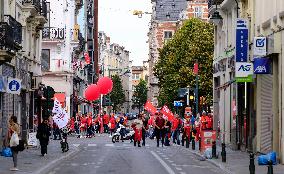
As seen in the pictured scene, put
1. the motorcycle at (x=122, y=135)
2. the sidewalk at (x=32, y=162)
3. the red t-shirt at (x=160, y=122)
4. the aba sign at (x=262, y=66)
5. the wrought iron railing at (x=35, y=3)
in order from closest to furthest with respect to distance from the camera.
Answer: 1. the sidewalk at (x=32, y=162)
2. the aba sign at (x=262, y=66)
3. the wrought iron railing at (x=35, y=3)
4. the red t-shirt at (x=160, y=122)
5. the motorcycle at (x=122, y=135)

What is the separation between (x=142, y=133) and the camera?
45.8 m

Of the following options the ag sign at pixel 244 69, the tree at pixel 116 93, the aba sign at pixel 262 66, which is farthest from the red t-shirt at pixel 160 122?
the tree at pixel 116 93

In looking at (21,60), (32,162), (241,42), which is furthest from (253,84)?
(21,60)

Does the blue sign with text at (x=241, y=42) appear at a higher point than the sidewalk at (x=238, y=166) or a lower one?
higher

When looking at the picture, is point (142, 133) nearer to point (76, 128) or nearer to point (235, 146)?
point (235, 146)

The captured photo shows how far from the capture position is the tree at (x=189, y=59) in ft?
272

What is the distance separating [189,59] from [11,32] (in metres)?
53.2

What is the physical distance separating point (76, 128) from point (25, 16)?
2254 cm

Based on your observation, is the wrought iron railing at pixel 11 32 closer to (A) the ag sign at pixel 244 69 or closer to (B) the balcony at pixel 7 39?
(B) the balcony at pixel 7 39

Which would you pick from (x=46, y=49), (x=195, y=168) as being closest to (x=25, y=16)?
(x=195, y=168)

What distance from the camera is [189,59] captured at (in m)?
84.0

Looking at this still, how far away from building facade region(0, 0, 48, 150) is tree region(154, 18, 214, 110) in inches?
1268

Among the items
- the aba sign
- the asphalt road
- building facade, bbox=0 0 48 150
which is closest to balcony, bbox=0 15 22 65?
building facade, bbox=0 0 48 150

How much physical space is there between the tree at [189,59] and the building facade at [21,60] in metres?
32.2
